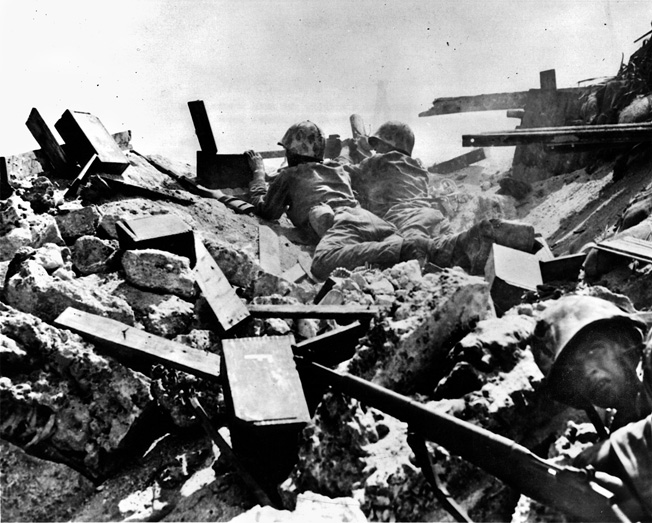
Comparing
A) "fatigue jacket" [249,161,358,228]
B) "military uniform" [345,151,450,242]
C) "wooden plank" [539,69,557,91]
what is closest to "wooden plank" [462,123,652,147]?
"military uniform" [345,151,450,242]

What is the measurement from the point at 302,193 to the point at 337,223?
111 centimetres

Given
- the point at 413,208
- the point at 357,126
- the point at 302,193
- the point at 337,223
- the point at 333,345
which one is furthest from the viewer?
the point at 357,126

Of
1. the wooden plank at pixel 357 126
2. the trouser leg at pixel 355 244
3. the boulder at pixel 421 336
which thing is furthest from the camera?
the wooden plank at pixel 357 126

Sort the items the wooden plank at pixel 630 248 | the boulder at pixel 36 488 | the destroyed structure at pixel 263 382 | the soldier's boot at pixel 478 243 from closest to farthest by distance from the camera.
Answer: the destroyed structure at pixel 263 382
the boulder at pixel 36 488
the wooden plank at pixel 630 248
the soldier's boot at pixel 478 243

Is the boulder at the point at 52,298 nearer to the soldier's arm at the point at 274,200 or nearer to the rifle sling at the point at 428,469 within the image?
the rifle sling at the point at 428,469

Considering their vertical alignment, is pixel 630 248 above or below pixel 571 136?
below

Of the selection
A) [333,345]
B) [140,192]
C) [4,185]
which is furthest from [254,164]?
[333,345]

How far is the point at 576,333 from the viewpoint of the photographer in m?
2.27

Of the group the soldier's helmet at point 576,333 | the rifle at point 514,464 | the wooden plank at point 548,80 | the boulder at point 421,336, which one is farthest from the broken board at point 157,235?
the wooden plank at point 548,80

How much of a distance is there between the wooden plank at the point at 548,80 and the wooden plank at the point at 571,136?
3.50 metres

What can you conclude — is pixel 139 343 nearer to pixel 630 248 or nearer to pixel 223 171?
pixel 630 248

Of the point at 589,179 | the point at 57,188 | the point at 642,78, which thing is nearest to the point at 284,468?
the point at 57,188

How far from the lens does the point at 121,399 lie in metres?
3.44

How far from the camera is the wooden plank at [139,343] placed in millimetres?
3391
